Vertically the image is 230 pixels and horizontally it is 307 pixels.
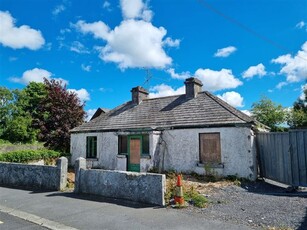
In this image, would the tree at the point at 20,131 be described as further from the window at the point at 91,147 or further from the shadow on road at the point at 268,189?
the shadow on road at the point at 268,189

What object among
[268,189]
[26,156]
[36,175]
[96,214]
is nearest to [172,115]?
[268,189]

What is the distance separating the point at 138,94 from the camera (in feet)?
64.6

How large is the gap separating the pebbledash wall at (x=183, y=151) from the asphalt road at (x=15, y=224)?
337 inches

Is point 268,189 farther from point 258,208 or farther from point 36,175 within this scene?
point 36,175

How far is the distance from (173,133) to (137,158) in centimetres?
273

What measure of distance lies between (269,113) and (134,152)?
94.1 ft

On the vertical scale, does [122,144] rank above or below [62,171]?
above

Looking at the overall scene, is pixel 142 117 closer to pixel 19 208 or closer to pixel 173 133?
pixel 173 133

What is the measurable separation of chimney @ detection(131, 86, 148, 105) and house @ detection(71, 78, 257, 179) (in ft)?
0.24

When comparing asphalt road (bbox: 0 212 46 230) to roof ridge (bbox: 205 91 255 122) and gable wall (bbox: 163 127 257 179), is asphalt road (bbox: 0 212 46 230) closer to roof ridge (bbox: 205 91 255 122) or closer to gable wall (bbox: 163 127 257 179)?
gable wall (bbox: 163 127 257 179)

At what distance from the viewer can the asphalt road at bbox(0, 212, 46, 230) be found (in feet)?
20.9

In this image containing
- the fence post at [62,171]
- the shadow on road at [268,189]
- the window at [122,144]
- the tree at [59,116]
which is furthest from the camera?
the tree at [59,116]

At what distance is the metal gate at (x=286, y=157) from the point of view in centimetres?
965

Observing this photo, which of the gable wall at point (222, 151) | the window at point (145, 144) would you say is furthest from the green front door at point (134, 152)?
the gable wall at point (222, 151)
